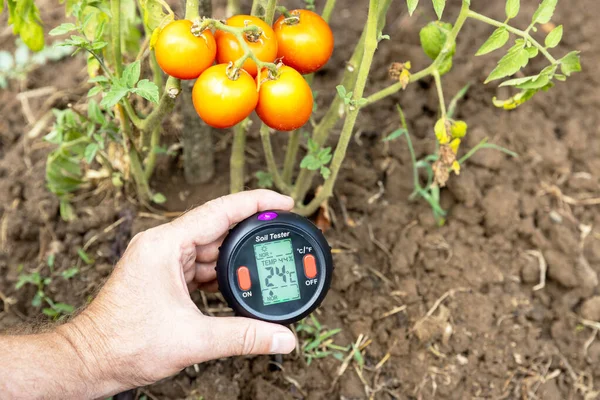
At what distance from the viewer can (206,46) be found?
153 cm

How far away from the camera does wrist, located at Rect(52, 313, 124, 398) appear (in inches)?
66.0

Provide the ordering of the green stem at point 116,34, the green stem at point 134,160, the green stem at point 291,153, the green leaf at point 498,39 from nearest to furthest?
the green leaf at point 498,39, the green stem at point 116,34, the green stem at point 134,160, the green stem at point 291,153

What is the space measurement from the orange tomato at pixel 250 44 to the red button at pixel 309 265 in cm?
58

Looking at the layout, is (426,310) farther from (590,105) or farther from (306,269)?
(590,105)

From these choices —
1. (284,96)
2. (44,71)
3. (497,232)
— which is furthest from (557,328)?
(44,71)

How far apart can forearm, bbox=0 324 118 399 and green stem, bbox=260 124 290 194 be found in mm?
817

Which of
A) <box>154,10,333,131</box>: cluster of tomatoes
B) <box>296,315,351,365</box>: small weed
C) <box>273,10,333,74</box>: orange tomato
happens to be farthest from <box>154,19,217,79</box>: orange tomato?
<box>296,315,351,365</box>: small weed

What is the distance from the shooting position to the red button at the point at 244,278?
71.9 inches

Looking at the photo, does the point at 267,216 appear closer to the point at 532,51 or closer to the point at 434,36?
the point at 434,36

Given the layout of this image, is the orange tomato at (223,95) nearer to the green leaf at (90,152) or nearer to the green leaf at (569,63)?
the green leaf at (90,152)

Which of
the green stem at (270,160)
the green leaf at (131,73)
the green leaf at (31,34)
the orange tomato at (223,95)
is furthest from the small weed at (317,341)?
the green leaf at (31,34)

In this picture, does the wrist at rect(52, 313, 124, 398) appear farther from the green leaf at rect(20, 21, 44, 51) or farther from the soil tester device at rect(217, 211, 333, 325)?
the green leaf at rect(20, 21, 44, 51)

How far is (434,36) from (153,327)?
1157 mm

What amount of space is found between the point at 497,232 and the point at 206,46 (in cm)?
148
